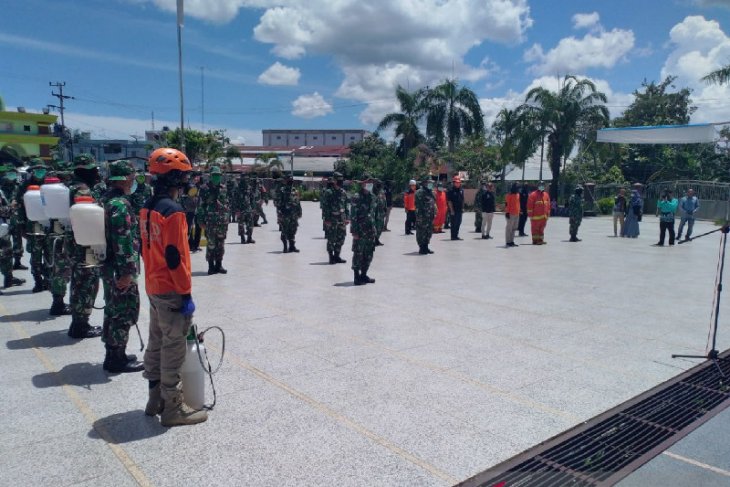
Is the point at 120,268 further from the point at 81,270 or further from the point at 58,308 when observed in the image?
the point at 58,308

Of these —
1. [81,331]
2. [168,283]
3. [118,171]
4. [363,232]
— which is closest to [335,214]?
[363,232]

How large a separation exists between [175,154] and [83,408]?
2123 mm

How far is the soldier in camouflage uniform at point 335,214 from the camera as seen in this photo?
1198cm

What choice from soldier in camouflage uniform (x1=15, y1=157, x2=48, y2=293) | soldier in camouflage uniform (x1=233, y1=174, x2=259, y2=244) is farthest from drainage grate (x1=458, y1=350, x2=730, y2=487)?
soldier in camouflage uniform (x1=233, y1=174, x2=259, y2=244)

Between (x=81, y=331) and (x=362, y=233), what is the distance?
4.86 metres

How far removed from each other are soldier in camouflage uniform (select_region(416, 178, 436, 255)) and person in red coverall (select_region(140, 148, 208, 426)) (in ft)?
32.5

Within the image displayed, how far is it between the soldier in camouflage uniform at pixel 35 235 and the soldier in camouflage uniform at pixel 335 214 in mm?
5467

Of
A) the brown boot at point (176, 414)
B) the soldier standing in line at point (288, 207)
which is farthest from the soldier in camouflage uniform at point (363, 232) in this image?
the brown boot at point (176, 414)

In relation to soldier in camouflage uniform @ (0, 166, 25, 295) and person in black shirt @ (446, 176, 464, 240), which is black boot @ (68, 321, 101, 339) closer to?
soldier in camouflage uniform @ (0, 166, 25, 295)

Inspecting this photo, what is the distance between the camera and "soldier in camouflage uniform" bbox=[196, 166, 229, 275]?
1069 cm

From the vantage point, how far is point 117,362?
5.11 metres

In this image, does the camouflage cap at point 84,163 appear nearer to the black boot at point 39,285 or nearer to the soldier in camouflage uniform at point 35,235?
the soldier in camouflage uniform at point 35,235

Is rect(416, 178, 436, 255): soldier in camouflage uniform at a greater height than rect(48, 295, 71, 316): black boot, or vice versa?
rect(416, 178, 436, 255): soldier in camouflage uniform

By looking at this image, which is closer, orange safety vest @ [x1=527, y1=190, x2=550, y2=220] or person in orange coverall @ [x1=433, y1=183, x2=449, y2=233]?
orange safety vest @ [x1=527, y1=190, x2=550, y2=220]
